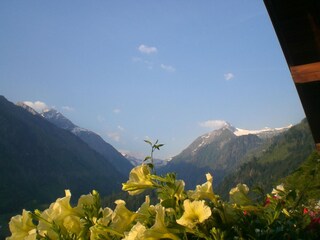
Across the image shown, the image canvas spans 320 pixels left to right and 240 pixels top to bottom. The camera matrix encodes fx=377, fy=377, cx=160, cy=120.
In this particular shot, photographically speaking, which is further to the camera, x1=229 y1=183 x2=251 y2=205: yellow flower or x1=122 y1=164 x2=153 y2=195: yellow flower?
x1=229 y1=183 x2=251 y2=205: yellow flower

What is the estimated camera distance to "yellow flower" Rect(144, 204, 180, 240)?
4.85ft

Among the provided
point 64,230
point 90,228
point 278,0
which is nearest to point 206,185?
point 90,228

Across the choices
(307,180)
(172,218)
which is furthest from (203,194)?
(307,180)

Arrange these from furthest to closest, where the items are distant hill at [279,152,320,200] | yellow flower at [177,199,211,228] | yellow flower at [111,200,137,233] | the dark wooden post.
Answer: the dark wooden post < distant hill at [279,152,320,200] < yellow flower at [111,200,137,233] < yellow flower at [177,199,211,228]

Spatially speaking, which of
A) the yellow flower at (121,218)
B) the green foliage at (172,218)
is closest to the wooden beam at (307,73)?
the green foliage at (172,218)

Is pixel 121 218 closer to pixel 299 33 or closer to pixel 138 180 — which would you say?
pixel 138 180

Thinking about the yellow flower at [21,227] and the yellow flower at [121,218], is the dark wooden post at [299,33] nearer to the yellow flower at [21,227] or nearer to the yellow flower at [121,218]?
the yellow flower at [121,218]

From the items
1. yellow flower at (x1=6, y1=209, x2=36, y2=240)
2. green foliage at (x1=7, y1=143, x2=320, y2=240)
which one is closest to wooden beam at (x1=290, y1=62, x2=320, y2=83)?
green foliage at (x1=7, y1=143, x2=320, y2=240)

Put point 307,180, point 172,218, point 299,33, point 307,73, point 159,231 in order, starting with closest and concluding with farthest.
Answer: point 159,231 < point 172,218 < point 307,180 < point 307,73 < point 299,33

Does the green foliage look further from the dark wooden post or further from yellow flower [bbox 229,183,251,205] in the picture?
the dark wooden post

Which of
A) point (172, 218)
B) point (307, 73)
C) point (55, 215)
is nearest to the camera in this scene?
point (172, 218)

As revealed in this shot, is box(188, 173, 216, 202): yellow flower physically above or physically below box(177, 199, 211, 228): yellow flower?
below

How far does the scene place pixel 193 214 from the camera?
150cm

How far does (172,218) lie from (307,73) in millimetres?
2601
